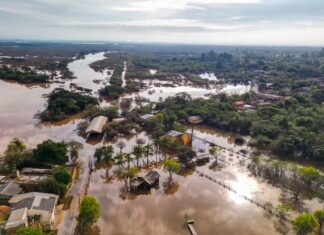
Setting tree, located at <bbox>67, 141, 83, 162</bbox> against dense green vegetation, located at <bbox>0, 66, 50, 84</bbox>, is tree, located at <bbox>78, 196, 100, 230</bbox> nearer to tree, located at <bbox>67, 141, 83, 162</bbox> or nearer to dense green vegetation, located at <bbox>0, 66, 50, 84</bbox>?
tree, located at <bbox>67, 141, 83, 162</bbox>

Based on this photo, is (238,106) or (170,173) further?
(238,106)

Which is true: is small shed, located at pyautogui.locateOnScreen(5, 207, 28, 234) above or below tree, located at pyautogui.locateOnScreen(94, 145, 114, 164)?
above

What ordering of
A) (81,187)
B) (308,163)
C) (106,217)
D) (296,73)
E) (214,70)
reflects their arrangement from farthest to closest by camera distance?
(214,70) < (296,73) < (308,163) < (81,187) < (106,217)

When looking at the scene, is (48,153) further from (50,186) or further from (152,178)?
(152,178)

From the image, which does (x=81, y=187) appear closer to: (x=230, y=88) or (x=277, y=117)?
(x=277, y=117)

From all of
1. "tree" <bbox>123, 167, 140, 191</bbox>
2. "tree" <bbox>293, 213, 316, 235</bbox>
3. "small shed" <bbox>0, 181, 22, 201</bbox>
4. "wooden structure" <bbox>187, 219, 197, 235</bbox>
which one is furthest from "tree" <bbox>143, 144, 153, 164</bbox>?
"tree" <bbox>293, 213, 316, 235</bbox>

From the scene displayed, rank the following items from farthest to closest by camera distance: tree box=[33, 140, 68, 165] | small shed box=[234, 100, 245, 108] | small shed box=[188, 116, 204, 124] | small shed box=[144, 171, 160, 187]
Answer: small shed box=[234, 100, 245, 108], small shed box=[188, 116, 204, 124], tree box=[33, 140, 68, 165], small shed box=[144, 171, 160, 187]

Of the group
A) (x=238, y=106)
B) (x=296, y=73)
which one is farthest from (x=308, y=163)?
(x=296, y=73)
